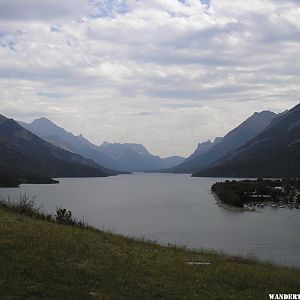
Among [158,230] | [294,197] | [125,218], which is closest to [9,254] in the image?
[158,230]

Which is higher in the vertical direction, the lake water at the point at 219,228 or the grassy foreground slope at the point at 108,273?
the grassy foreground slope at the point at 108,273

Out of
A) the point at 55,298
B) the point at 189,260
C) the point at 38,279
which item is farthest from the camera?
the point at 189,260

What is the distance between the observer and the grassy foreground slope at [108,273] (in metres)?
13.9

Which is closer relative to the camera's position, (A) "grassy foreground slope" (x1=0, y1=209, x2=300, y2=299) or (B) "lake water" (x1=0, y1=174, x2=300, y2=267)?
(A) "grassy foreground slope" (x1=0, y1=209, x2=300, y2=299)

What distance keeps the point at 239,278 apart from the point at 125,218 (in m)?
99.5

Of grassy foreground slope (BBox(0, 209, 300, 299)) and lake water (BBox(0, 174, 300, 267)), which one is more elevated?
grassy foreground slope (BBox(0, 209, 300, 299))

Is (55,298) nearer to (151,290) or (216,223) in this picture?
(151,290)

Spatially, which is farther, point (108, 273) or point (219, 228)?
point (219, 228)

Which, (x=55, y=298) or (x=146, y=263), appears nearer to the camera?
(x=55, y=298)

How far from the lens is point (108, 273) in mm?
16031

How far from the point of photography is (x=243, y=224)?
115 m

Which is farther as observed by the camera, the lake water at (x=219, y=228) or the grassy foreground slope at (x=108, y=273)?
the lake water at (x=219, y=228)

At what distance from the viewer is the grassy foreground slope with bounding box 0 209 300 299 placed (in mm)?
13914

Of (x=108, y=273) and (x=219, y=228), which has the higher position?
(x=108, y=273)
